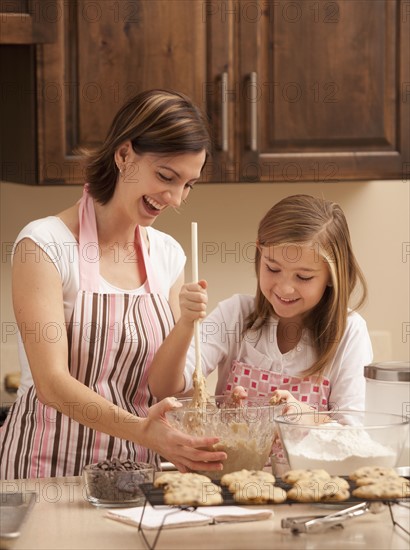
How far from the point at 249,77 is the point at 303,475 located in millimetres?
1543

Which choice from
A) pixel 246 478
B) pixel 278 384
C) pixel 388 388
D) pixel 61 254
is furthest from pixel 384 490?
pixel 61 254

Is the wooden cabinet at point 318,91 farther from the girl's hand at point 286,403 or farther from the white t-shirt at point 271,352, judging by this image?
the girl's hand at point 286,403

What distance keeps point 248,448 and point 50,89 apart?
1366 mm

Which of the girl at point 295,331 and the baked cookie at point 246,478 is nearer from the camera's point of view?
the baked cookie at point 246,478

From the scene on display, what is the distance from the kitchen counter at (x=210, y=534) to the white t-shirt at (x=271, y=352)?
1.72ft

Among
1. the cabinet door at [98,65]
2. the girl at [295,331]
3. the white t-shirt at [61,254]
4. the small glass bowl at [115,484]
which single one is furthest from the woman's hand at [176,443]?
the cabinet door at [98,65]

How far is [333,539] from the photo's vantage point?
1.28 meters

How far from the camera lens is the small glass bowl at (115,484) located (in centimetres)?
143

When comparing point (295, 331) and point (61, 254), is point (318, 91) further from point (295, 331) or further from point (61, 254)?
point (61, 254)

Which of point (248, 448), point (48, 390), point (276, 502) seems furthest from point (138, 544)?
point (48, 390)

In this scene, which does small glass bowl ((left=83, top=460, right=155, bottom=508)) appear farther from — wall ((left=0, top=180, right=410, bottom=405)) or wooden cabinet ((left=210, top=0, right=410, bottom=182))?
wall ((left=0, top=180, right=410, bottom=405))

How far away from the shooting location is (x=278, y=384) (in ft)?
6.44

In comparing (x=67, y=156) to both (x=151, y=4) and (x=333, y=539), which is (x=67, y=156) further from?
(x=333, y=539)

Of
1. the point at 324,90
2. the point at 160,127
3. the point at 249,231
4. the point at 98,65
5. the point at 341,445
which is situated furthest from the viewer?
the point at 249,231
